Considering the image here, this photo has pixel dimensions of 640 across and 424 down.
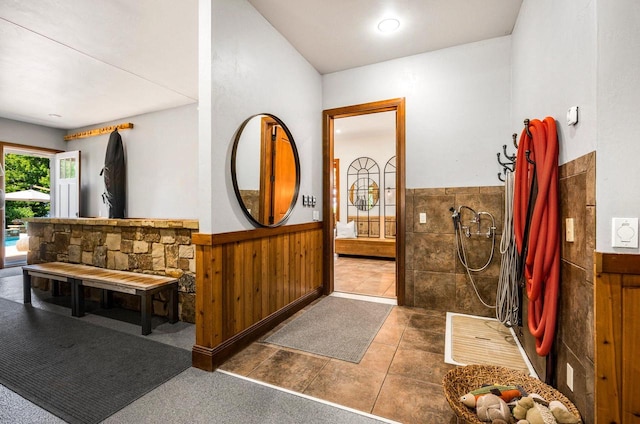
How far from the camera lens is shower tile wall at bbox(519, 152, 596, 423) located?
1232 millimetres

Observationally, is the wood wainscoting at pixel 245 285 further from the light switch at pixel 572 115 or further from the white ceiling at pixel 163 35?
the light switch at pixel 572 115

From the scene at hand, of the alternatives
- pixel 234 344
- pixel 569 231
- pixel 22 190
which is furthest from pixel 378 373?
pixel 22 190

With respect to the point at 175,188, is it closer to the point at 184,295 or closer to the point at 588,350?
the point at 184,295

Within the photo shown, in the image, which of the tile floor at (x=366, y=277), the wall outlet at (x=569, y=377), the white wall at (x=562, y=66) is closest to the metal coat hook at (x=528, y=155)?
the white wall at (x=562, y=66)

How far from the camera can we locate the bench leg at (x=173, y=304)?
2.86 meters

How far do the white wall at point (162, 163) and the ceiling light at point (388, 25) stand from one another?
3.41 m

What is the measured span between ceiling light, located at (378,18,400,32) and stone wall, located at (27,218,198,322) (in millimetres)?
2661

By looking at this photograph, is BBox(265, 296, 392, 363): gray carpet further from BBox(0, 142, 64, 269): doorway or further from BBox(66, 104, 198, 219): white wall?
BBox(0, 142, 64, 269): doorway

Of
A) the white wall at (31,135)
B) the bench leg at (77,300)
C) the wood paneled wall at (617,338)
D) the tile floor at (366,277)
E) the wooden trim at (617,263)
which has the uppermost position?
the white wall at (31,135)

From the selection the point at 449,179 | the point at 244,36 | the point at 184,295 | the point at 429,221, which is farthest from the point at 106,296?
the point at 449,179

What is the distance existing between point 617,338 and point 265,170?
254 centimetres

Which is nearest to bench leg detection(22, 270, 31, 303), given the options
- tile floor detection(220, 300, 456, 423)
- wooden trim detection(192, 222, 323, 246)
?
wooden trim detection(192, 222, 323, 246)

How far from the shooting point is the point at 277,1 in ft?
→ 8.05

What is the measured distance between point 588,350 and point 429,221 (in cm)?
204
